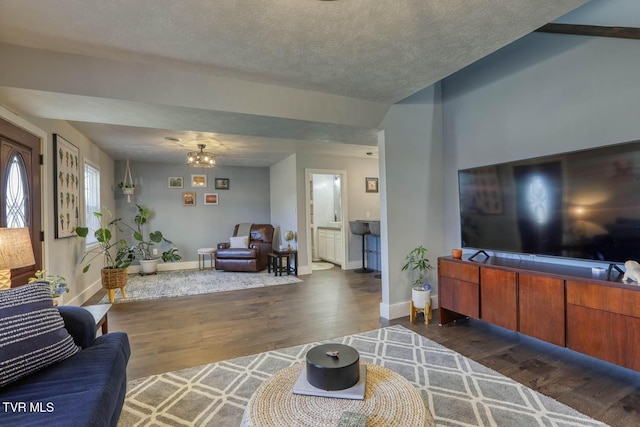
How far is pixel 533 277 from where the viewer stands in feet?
7.86

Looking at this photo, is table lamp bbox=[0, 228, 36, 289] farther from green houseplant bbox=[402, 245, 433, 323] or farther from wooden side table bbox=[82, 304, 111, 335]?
green houseplant bbox=[402, 245, 433, 323]

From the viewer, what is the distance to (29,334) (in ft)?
4.48

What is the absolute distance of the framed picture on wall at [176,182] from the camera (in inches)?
271

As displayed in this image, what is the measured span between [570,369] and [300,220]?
15.0 feet

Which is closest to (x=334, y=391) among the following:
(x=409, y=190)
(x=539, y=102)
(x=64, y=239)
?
(x=409, y=190)

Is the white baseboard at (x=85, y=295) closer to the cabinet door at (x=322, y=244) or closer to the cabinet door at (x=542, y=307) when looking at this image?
the cabinet door at (x=322, y=244)

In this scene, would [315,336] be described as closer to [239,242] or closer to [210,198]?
[239,242]

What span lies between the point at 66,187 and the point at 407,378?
4.35 meters

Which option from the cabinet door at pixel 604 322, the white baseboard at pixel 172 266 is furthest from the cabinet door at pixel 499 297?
the white baseboard at pixel 172 266

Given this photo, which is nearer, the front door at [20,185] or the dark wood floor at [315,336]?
the dark wood floor at [315,336]

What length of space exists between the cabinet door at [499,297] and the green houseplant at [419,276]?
0.58 meters

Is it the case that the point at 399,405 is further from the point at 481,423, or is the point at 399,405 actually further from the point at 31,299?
the point at 31,299

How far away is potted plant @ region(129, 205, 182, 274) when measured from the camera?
244 inches

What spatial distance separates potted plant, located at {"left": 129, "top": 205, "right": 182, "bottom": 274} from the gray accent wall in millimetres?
175
